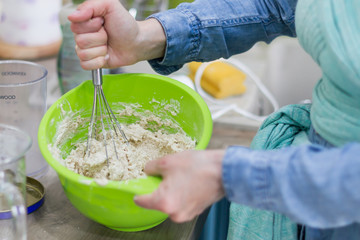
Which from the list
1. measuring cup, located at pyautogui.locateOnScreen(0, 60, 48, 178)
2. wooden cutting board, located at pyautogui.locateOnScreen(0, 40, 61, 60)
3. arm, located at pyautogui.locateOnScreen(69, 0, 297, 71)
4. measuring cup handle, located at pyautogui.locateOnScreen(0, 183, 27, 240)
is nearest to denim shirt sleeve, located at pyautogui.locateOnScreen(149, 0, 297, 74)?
arm, located at pyautogui.locateOnScreen(69, 0, 297, 71)

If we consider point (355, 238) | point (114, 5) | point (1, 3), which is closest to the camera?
point (355, 238)

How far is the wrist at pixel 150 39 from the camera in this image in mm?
760

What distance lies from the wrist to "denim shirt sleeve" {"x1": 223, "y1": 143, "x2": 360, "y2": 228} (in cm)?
32

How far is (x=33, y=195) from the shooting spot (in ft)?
2.46

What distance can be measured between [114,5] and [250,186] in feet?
1.26

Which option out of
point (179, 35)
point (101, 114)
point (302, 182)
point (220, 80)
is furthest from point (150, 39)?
point (220, 80)

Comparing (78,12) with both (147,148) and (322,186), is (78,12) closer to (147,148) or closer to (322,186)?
(147,148)

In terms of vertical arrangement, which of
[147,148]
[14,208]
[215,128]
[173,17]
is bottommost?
[215,128]

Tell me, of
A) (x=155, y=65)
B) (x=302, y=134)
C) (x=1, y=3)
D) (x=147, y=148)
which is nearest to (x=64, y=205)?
(x=147, y=148)

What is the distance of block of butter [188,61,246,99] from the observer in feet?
4.09

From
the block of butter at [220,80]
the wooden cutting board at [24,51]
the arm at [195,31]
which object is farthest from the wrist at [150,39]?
the wooden cutting board at [24,51]

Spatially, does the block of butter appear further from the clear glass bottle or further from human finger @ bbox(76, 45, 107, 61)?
human finger @ bbox(76, 45, 107, 61)

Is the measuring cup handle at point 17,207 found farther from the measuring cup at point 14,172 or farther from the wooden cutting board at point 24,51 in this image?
the wooden cutting board at point 24,51

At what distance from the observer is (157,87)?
0.79 m
